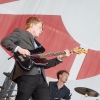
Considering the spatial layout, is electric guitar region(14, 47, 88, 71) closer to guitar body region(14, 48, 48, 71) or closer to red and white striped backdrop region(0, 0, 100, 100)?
guitar body region(14, 48, 48, 71)

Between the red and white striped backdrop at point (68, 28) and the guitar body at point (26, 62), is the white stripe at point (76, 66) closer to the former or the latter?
the red and white striped backdrop at point (68, 28)

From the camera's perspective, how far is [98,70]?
149 inches

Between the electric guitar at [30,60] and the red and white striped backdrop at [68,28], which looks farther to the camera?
the red and white striped backdrop at [68,28]

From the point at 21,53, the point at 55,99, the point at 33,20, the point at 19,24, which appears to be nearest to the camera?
the point at 21,53

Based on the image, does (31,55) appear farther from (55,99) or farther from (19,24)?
(19,24)

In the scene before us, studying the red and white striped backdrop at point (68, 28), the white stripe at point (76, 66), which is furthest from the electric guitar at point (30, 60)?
the white stripe at point (76, 66)

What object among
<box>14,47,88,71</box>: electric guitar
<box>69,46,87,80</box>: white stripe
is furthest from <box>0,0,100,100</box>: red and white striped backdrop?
<box>14,47,88,71</box>: electric guitar

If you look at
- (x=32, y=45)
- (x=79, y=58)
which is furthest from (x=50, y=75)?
(x=32, y=45)

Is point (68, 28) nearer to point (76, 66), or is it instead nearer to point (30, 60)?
point (76, 66)

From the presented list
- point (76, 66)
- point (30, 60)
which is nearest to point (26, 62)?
point (30, 60)

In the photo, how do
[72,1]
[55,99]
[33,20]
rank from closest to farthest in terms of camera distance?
[33,20]
[55,99]
[72,1]

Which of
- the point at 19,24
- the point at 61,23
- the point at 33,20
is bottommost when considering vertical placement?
the point at 33,20

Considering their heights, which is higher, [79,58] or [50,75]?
[79,58]

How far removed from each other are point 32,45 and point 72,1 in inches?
89.7
